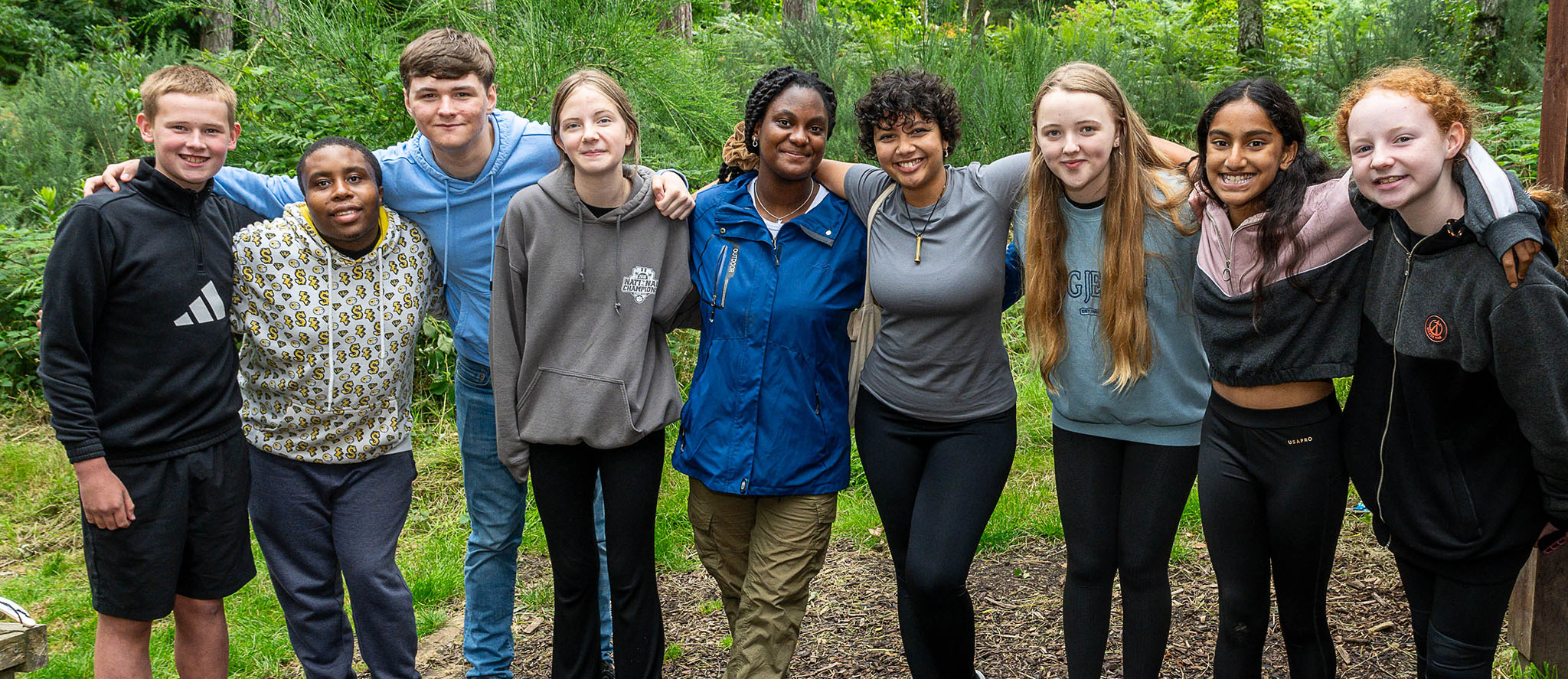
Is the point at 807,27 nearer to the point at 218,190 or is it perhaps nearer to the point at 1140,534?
the point at 218,190

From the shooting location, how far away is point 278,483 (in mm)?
3293

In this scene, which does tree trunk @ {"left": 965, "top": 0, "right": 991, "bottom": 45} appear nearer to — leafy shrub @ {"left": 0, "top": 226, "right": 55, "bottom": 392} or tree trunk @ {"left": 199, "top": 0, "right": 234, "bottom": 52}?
leafy shrub @ {"left": 0, "top": 226, "right": 55, "bottom": 392}

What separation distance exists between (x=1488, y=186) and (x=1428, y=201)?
4.7 inches

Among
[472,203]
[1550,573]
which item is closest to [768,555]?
[472,203]

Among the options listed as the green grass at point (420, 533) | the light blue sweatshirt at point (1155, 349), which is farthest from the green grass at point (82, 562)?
the light blue sweatshirt at point (1155, 349)

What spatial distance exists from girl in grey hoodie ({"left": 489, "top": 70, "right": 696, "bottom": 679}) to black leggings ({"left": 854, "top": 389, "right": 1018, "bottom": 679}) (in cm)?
68

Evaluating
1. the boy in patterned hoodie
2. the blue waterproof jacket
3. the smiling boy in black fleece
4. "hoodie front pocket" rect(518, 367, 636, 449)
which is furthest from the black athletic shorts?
the blue waterproof jacket

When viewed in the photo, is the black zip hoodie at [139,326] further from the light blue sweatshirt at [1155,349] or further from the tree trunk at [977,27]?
the tree trunk at [977,27]

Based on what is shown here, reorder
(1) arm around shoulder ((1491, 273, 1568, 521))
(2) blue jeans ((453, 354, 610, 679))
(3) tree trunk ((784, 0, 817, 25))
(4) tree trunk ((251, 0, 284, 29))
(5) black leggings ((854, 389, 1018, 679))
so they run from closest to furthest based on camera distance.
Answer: (1) arm around shoulder ((1491, 273, 1568, 521)) → (5) black leggings ((854, 389, 1018, 679)) → (2) blue jeans ((453, 354, 610, 679)) → (4) tree trunk ((251, 0, 284, 29)) → (3) tree trunk ((784, 0, 817, 25))

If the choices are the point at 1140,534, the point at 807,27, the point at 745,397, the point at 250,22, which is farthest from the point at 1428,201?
the point at 250,22

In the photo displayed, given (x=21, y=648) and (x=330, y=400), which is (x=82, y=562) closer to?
(x=21, y=648)

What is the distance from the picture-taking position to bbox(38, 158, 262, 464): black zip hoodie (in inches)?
113

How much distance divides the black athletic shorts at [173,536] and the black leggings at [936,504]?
1.91 m

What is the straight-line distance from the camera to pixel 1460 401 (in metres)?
2.55
